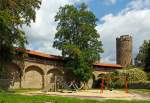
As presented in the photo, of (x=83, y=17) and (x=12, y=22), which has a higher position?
(x=83, y=17)

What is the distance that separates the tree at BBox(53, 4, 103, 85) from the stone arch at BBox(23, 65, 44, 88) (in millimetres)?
5084

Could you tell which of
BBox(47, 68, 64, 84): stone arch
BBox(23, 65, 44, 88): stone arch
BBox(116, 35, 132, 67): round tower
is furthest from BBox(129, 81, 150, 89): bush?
BBox(116, 35, 132, 67): round tower

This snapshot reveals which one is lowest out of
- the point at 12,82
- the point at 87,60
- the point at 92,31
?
the point at 12,82

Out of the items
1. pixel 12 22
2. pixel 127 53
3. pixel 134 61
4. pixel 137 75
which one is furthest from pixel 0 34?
pixel 134 61

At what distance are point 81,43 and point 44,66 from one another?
6.97 meters

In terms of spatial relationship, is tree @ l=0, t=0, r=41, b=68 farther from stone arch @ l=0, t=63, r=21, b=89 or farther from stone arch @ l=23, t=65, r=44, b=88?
stone arch @ l=23, t=65, r=44, b=88

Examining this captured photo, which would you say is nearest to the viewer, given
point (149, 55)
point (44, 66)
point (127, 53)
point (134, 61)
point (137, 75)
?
point (44, 66)

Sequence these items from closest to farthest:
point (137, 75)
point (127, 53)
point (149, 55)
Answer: point (137, 75)
point (149, 55)
point (127, 53)

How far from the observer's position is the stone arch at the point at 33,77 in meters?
53.6

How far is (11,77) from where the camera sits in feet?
167

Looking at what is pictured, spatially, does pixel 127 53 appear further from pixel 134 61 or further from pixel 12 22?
pixel 12 22

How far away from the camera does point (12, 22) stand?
3794 cm

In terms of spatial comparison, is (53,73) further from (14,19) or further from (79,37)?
(14,19)

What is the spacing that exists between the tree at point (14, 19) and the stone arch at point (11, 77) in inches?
273
